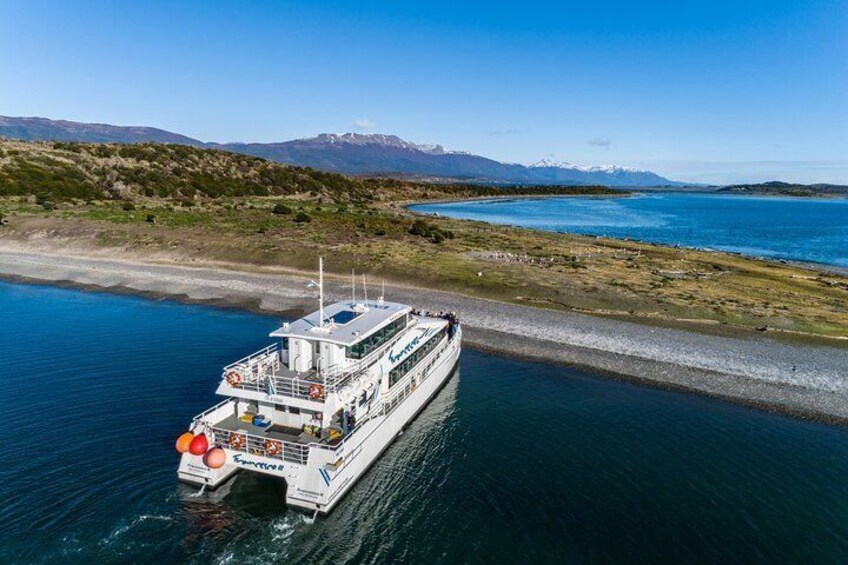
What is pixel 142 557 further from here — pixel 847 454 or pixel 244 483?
pixel 847 454

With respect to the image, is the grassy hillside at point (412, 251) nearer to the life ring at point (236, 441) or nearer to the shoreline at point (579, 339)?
the shoreline at point (579, 339)

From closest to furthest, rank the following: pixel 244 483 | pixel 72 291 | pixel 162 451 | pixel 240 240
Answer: pixel 244 483 → pixel 162 451 → pixel 72 291 → pixel 240 240

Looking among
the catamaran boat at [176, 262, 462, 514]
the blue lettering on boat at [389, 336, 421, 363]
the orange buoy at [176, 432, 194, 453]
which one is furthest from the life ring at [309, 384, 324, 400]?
the blue lettering on boat at [389, 336, 421, 363]

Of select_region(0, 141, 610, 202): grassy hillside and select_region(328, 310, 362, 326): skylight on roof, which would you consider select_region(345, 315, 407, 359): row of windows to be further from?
select_region(0, 141, 610, 202): grassy hillside

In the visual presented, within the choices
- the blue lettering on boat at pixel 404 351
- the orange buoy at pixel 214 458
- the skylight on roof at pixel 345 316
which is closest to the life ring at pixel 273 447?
the orange buoy at pixel 214 458

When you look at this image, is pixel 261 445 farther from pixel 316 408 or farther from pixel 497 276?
pixel 497 276

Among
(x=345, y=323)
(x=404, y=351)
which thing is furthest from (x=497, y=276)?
(x=345, y=323)

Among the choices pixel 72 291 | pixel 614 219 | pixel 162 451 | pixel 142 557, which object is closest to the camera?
pixel 142 557

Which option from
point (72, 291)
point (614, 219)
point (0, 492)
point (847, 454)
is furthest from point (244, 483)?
point (614, 219)
